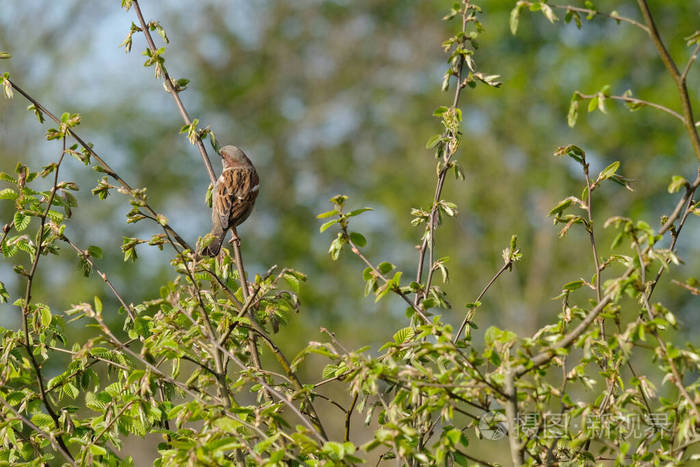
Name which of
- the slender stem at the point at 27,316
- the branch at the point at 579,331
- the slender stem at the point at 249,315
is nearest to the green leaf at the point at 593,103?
the branch at the point at 579,331

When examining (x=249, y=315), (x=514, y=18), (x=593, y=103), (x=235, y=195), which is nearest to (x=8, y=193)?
(x=249, y=315)

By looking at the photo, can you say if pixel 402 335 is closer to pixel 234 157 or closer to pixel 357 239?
pixel 357 239

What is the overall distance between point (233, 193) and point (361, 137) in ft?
72.2

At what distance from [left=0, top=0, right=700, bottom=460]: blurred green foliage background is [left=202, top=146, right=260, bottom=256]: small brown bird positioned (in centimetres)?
1313

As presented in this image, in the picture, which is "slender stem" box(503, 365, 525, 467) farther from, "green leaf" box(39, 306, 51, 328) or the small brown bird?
the small brown bird

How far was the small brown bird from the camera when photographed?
5.23 meters

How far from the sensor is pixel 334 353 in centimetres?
242

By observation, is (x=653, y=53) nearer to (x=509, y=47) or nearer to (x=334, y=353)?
(x=509, y=47)


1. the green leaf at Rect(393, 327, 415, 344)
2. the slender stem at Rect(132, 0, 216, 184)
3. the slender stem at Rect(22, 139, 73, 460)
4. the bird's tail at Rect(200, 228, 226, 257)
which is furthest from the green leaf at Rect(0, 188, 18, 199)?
the green leaf at Rect(393, 327, 415, 344)

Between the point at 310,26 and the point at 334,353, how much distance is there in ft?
87.4

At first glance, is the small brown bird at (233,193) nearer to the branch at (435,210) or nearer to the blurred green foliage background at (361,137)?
the branch at (435,210)

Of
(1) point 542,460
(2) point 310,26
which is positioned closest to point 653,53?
(2) point 310,26

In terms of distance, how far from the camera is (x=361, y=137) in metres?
27.4

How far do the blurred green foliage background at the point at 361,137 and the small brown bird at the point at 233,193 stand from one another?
517 inches
